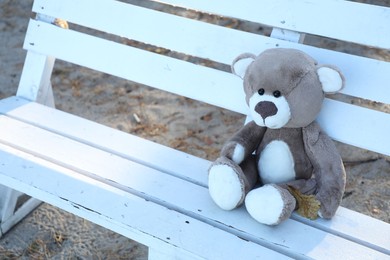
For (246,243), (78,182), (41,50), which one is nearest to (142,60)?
(41,50)

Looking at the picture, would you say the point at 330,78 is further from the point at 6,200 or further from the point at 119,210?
the point at 6,200

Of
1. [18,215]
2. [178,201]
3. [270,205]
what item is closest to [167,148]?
[178,201]

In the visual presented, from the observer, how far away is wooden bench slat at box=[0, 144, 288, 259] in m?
1.54

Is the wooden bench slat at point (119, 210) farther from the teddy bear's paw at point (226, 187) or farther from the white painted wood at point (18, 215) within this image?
the white painted wood at point (18, 215)

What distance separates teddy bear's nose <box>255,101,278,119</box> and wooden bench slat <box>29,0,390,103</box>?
1.14 feet

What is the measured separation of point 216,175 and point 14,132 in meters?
0.79

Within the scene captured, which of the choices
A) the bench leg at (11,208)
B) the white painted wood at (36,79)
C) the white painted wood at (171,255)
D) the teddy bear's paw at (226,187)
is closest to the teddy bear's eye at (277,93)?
the teddy bear's paw at (226,187)

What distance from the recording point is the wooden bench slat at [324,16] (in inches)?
71.7

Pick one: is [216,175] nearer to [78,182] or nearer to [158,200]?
[158,200]

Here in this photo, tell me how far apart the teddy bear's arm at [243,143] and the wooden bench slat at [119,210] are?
25 cm

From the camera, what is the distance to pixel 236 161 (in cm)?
175

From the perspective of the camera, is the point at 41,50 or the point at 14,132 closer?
the point at 14,132

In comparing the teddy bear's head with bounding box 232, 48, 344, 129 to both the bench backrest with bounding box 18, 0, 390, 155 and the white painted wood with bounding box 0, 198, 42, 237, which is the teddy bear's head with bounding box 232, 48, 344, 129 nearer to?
the bench backrest with bounding box 18, 0, 390, 155

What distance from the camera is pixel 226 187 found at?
1.64 metres
